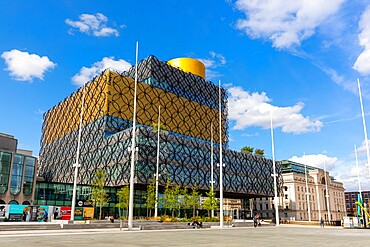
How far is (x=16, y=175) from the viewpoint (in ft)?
213

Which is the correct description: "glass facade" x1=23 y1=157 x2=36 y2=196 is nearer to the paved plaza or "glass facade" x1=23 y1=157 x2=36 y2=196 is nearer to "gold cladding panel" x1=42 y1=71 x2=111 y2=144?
"gold cladding panel" x1=42 y1=71 x2=111 y2=144

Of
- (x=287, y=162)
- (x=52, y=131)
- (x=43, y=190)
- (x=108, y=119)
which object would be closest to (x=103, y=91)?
(x=108, y=119)

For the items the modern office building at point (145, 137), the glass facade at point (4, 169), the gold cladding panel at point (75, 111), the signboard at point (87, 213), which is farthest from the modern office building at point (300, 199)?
the glass facade at point (4, 169)

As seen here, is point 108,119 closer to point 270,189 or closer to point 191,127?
point 191,127

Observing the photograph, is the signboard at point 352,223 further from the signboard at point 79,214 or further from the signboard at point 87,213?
the signboard at point 79,214

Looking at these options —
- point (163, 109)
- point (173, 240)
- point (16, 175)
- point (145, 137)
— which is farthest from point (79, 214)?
point (163, 109)

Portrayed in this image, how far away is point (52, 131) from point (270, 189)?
68.7 metres

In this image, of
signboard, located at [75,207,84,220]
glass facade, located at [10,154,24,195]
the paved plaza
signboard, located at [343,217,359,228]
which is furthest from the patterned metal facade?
the paved plaza

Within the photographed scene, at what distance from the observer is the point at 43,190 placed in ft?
215

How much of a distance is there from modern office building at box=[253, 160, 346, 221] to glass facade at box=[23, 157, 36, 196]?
7569 centimetres

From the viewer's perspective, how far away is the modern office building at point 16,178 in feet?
205

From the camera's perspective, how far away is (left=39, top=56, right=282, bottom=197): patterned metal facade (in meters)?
68.9

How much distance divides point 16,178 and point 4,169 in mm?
2993

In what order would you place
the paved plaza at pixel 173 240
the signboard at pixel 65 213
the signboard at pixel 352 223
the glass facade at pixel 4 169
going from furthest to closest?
the glass facade at pixel 4 169 < the signboard at pixel 352 223 < the signboard at pixel 65 213 < the paved plaza at pixel 173 240
